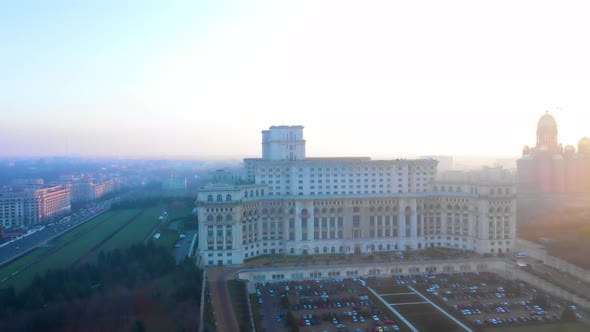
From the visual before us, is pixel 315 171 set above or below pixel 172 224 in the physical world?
above

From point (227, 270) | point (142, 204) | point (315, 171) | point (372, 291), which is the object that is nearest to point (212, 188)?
point (227, 270)

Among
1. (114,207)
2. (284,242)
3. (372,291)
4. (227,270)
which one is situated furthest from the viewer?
(114,207)

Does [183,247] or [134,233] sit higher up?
[134,233]

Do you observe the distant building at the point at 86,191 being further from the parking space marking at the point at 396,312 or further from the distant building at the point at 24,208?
the parking space marking at the point at 396,312

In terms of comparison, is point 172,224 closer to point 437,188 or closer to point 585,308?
point 437,188

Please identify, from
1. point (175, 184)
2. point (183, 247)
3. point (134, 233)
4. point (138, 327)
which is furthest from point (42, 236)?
point (175, 184)

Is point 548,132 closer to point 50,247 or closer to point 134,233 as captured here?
point 134,233

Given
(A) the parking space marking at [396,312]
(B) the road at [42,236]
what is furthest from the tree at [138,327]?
(B) the road at [42,236]
